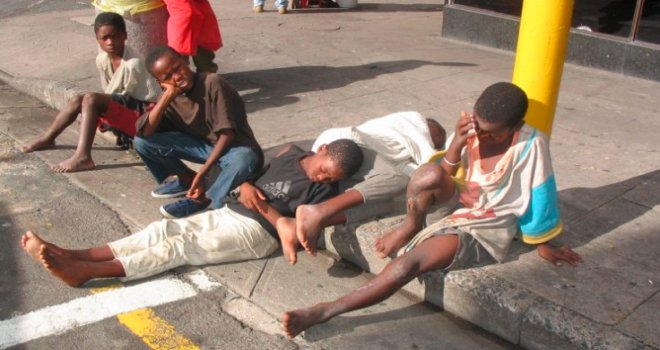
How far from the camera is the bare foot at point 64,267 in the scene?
350 centimetres

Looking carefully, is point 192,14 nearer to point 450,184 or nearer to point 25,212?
point 25,212

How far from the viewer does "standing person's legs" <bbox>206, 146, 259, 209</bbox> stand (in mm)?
4191

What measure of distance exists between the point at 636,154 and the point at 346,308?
9.49 ft

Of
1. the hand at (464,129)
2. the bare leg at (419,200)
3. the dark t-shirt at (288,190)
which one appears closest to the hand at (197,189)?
the dark t-shirt at (288,190)

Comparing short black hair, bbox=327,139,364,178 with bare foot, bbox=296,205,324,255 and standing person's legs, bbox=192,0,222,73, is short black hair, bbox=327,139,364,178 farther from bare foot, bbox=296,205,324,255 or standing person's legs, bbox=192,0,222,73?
standing person's legs, bbox=192,0,222,73

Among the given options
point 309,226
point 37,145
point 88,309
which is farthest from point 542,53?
point 37,145

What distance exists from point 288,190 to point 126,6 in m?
2.92

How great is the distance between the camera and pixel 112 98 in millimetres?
5137

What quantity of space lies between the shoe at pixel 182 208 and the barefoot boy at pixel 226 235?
0.47 m

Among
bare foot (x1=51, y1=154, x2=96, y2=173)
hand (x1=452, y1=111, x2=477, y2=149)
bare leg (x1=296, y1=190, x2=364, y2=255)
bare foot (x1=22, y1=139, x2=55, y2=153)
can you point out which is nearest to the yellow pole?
hand (x1=452, y1=111, x2=477, y2=149)

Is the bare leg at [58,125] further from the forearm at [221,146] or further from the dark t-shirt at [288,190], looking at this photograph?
the dark t-shirt at [288,190]

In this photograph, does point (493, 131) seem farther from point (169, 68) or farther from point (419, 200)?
point (169, 68)

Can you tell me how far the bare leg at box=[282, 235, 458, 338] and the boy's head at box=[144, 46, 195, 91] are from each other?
5.89 ft

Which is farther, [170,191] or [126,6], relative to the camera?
[126,6]
